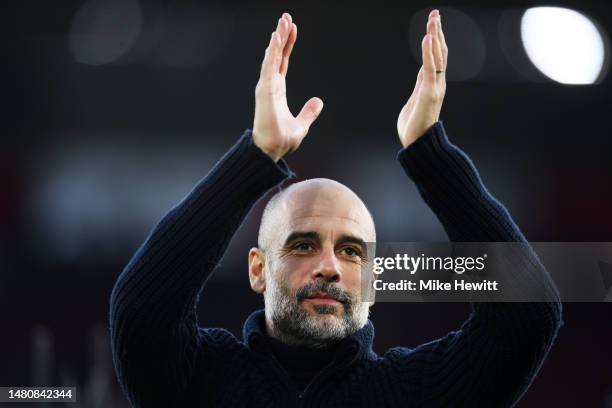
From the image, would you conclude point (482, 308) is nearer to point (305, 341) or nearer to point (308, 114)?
point (305, 341)

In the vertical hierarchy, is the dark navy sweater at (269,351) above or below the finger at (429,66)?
below

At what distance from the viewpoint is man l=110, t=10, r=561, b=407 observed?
3.28 feet

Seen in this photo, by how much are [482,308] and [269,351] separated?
0.27 metres

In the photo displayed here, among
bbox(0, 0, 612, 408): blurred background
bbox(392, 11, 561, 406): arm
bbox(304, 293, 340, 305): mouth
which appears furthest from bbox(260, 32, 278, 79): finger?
bbox(0, 0, 612, 408): blurred background

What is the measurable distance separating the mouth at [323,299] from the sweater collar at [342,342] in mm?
53

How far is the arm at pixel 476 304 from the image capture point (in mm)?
1001

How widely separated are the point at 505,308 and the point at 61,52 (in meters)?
1.41

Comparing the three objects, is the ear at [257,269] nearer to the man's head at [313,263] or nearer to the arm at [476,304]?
the man's head at [313,263]

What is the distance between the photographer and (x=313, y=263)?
1.09m

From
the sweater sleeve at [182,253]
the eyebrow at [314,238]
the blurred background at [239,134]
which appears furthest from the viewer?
the blurred background at [239,134]

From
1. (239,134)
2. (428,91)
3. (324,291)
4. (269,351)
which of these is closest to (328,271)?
(324,291)

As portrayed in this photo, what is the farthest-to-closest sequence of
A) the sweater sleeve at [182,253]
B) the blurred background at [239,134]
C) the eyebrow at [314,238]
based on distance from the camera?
the blurred background at [239,134]
the eyebrow at [314,238]
the sweater sleeve at [182,253]

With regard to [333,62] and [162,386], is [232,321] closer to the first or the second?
[333,62]

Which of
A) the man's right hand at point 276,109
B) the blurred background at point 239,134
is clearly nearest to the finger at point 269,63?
the man's right hand at point 276,109
